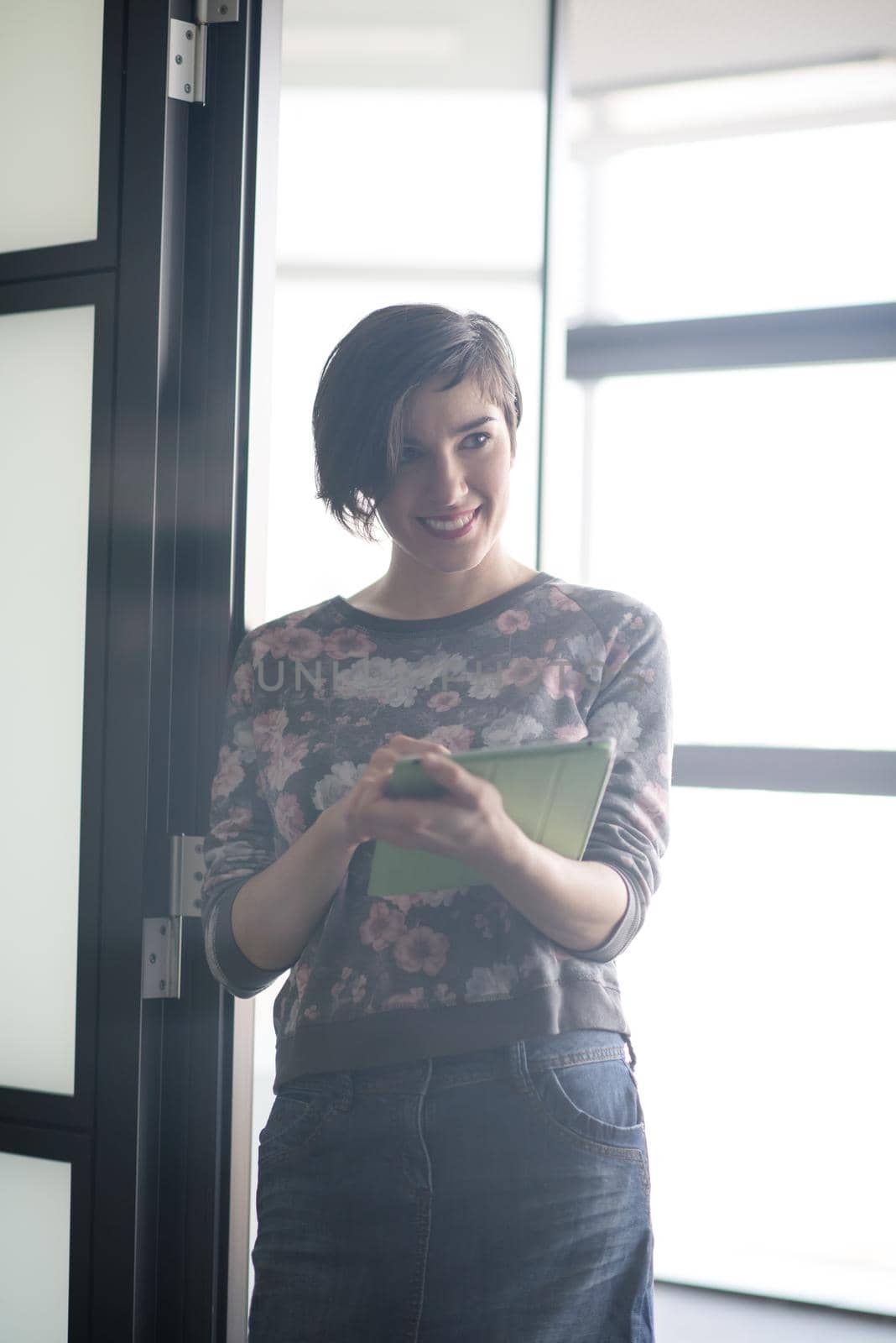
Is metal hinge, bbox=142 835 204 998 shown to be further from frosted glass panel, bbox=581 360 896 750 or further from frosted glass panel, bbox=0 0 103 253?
frosted glass panel, bbox=581 360 896 750

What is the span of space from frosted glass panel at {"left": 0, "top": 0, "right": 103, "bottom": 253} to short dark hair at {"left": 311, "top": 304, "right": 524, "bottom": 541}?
43cm

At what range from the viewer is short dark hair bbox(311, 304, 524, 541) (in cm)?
102

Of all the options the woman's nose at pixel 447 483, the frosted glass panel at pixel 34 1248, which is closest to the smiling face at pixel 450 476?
the woman's nose at pixel 447 483

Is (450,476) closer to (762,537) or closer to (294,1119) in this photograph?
(294,1119)

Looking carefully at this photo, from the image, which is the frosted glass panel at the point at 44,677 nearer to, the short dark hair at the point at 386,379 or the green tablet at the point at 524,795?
the short dark hair at the point at 386,379

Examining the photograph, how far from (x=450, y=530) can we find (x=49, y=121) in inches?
28.0

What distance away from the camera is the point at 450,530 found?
3.42 feet

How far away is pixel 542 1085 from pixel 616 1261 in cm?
16

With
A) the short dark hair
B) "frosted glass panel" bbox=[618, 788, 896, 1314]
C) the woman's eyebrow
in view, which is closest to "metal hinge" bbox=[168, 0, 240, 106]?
the short dark hair

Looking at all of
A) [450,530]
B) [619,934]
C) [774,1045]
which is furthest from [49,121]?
[774,1045]

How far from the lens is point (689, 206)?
7.22 feet

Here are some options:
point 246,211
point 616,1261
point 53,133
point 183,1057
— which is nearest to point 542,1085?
point 616,1261

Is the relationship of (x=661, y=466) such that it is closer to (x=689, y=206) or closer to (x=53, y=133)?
(x=689, y=206)

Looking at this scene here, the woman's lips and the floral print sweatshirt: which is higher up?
the woman's lips
